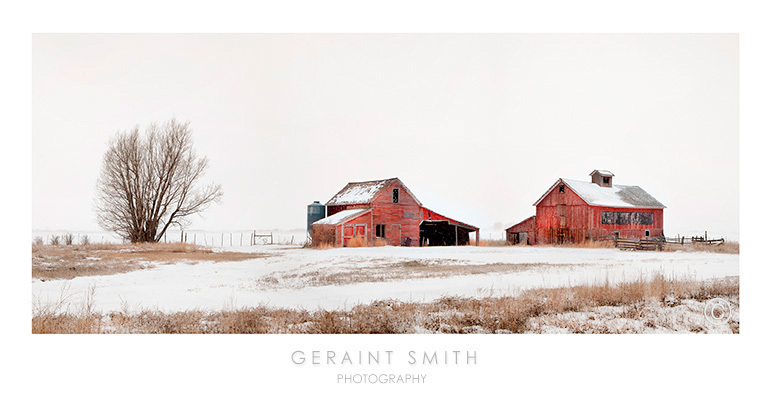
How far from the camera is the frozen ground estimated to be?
22.8ft

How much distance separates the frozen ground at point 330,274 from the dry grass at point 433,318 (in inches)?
7.7

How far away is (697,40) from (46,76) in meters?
10.2

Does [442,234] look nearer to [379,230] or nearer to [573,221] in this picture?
[379,230]

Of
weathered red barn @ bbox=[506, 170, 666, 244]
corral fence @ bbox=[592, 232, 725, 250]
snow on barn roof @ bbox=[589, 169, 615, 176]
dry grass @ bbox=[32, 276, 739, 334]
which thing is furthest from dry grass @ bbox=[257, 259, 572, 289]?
snow on barn roof @ bbox=[589, 169, 615, 176]

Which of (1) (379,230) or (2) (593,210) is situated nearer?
(1) (379,230)

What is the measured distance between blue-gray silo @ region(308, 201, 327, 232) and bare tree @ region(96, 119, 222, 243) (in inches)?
62.3

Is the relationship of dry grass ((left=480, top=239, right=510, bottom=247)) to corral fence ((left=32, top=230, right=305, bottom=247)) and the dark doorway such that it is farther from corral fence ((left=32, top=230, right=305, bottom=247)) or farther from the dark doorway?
corral fence ((left=32, top=230, right=305, bottom=247))

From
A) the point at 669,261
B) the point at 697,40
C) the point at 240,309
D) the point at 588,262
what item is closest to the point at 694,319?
the point at 669,261

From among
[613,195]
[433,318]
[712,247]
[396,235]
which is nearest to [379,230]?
[396,235]

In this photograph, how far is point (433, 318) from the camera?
6.59m

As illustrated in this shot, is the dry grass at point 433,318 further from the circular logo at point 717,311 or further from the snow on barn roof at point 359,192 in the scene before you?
the snow on barn roof at point 359,192

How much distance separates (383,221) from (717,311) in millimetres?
6062

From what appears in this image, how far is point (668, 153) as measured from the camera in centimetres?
809
